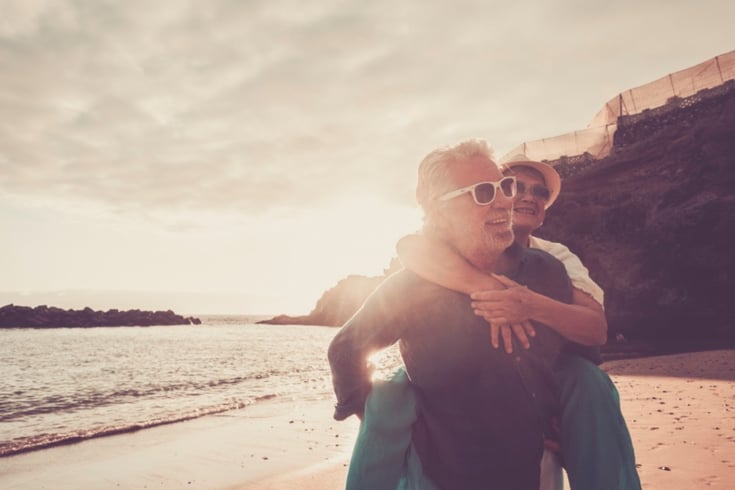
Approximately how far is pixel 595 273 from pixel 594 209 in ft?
11.9

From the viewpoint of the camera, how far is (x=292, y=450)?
10344 millimetres

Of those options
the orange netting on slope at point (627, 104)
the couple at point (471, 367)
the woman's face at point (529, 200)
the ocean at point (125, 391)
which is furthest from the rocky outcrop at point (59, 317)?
the couple at point (471, 367)

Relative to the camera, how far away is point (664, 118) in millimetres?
25766

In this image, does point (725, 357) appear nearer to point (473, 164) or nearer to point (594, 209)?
point (594, 209)

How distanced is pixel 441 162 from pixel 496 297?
2.29 ft

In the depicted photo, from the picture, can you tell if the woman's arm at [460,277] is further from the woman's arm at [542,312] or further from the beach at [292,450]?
the beach at [292,450]

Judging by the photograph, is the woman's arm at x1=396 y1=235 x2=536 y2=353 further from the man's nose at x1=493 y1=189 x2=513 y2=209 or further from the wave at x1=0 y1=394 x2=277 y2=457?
the wave at x1=0 y1=394 x2=277 y2=457

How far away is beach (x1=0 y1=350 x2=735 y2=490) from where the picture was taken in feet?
20.4

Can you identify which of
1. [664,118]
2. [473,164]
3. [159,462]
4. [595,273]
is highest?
[664,118]

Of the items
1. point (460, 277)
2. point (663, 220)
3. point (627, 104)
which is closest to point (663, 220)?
point (663, 220)

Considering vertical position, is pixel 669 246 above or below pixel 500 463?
above

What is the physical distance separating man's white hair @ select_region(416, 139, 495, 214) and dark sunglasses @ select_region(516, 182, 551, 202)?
1586 millimetres

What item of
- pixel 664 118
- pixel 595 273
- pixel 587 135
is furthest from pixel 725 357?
pixel 587 135

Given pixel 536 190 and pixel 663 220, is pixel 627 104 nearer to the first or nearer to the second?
pixel 663 220
